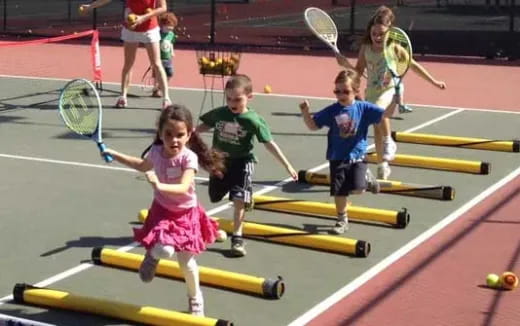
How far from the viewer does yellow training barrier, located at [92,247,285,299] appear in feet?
22.4

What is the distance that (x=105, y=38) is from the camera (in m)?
25.7

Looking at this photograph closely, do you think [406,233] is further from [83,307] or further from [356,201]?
[83,307]

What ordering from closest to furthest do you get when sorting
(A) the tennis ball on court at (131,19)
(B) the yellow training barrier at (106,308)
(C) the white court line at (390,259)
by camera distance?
(B) the yellow training barrier at (106,308) < (C) the white court line at (390,259) < (A) the tennis ball on court at (131,19)

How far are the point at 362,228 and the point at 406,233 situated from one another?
1.25 feet

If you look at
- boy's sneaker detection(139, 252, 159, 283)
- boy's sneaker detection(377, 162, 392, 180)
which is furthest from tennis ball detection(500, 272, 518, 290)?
boy's sneaker detection(377, 162, 392, 180)

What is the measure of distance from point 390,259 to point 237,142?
4.64 feet

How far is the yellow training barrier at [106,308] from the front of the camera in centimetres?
618

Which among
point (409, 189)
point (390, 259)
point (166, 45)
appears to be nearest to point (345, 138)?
point (390, 259)

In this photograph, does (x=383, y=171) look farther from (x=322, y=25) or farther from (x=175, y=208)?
(x=175, y=208)

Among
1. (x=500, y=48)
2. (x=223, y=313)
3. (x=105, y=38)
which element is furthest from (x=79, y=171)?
(x=105, y=38)

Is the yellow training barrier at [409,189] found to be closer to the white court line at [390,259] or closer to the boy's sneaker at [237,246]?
the white court line at [390,259]

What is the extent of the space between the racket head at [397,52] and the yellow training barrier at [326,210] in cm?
179

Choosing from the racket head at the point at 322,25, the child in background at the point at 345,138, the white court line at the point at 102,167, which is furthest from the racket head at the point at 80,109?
Result: the racket head at the point at 322,25

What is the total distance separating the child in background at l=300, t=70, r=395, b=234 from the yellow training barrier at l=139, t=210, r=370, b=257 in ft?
1.46
